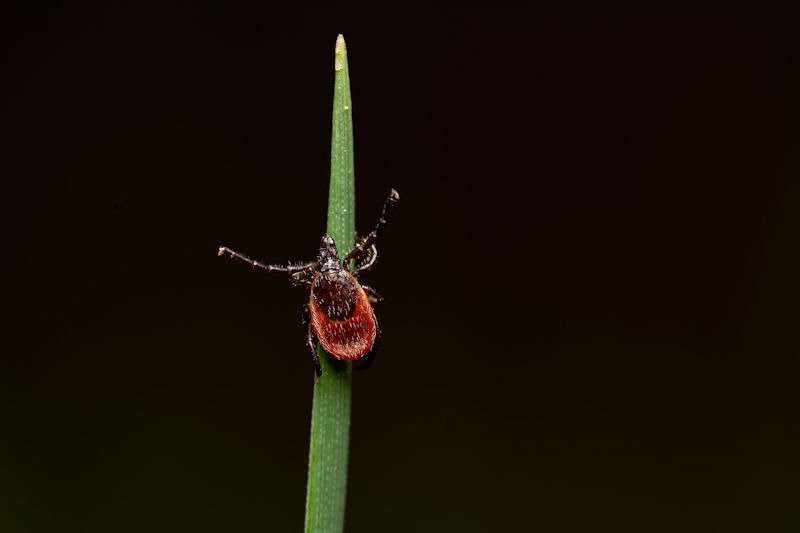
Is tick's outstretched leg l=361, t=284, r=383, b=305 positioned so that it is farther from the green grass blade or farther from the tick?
the green grass blade

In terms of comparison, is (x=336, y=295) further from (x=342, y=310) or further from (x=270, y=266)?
(x=270, y=266)

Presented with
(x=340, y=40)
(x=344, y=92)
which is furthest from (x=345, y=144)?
(x=340, y=40)

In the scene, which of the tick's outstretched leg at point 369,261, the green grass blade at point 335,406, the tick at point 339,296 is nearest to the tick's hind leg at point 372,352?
the tick at point 339,296

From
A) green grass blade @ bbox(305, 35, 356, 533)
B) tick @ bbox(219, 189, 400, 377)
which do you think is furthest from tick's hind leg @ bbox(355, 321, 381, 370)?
green grass blade @ bbox(305, 35, 356, 533)

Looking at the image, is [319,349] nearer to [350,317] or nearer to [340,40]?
[350,317]

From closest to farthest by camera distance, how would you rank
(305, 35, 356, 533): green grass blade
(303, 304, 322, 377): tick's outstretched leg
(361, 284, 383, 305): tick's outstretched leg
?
(305, 35, 356, 533): green grass blade, (303, 304, 322, 377): tick's outstretched leg, (361, 284, 383, 305): tick's outstretched leg

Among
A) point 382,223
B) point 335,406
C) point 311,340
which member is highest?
point 382,223

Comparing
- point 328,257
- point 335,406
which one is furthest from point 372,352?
point 335,406

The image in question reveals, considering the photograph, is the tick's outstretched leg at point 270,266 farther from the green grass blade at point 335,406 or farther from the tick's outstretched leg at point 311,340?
the green grass blade at point 335,406
